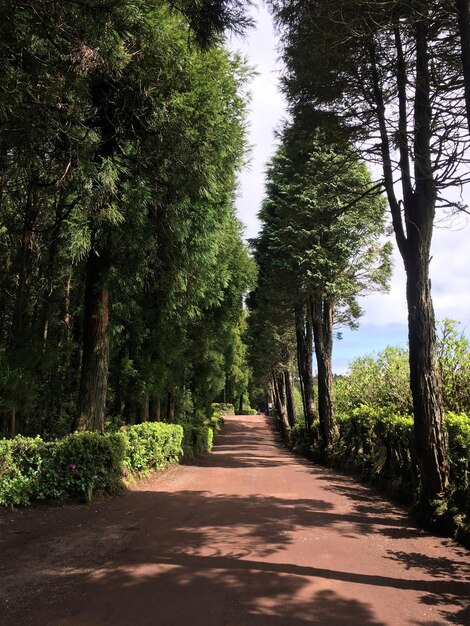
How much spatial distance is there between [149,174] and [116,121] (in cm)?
125

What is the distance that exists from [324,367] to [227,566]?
12.2 meters

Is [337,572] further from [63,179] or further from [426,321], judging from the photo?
[63,179]

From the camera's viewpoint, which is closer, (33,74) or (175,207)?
(33,74)

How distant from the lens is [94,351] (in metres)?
9.74

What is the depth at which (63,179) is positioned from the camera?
752 cm

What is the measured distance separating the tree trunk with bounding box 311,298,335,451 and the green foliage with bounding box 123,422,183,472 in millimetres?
5002

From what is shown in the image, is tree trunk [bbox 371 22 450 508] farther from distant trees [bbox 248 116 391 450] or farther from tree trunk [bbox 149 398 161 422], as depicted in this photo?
tree trunk [bbox 149 398 161 422]

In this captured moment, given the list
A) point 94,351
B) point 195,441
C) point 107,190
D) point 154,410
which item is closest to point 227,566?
point 107,190

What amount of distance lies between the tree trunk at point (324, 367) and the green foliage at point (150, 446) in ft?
16.4

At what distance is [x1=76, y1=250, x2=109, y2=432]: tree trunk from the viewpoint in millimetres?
9586

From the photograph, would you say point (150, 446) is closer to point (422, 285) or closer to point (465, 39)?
point (422, 285)

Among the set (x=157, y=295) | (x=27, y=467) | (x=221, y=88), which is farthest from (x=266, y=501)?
(x=221, y=88)

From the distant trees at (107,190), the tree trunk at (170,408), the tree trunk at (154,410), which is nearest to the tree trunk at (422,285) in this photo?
the distant trees at (107,190)

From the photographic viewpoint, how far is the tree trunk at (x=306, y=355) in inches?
861
